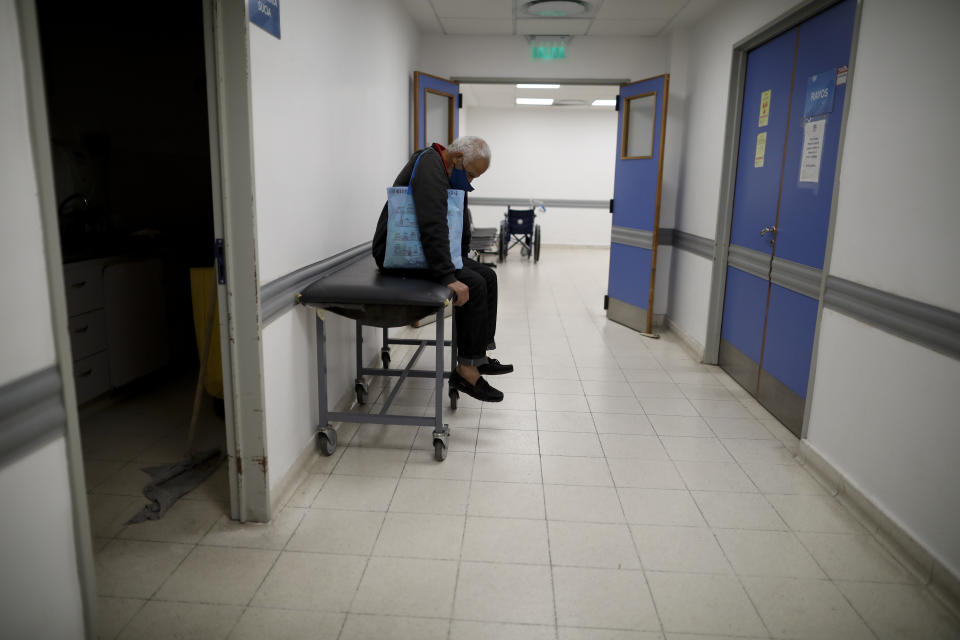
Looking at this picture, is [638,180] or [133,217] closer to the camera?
[133,217]

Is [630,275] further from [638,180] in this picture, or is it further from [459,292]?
[459,292]

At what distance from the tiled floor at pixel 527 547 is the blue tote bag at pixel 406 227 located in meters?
0.95

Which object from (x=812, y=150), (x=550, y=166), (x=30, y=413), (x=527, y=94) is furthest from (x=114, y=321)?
(x=550, y=166)

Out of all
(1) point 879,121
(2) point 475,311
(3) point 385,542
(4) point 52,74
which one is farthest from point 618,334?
(4) point 52,74

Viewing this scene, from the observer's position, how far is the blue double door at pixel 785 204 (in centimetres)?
302

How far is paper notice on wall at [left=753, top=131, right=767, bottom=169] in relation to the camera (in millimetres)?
3799

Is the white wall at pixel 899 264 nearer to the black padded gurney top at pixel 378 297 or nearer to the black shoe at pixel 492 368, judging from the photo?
the black shoe at pixel 492 368

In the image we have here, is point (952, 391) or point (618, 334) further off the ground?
point (952, 391)

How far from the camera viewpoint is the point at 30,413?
1.25 m

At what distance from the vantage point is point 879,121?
7.84 ft

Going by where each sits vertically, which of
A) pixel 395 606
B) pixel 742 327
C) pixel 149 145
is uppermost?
pixel 149 145

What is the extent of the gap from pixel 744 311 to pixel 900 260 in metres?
1.86

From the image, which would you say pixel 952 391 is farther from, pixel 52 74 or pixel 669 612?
pixel 52 74

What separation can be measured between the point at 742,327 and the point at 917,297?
199 centimetres
